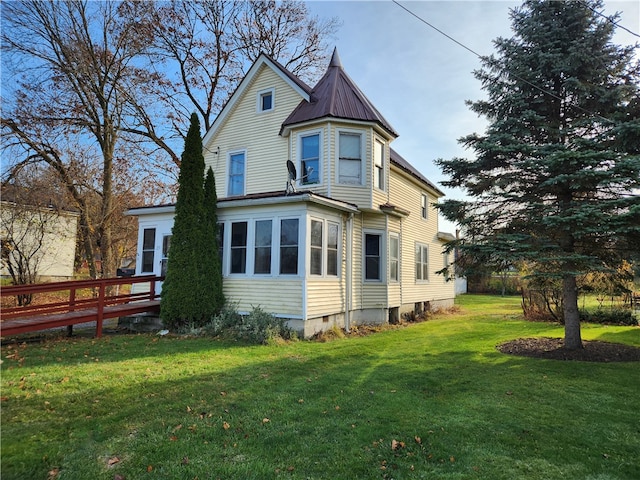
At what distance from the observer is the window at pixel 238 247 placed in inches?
432

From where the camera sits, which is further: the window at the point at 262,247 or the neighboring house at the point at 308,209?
the window at the point at 262,247

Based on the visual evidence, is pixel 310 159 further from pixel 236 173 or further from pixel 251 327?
pixel 251 327

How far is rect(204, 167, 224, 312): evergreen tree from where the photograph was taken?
10492mm

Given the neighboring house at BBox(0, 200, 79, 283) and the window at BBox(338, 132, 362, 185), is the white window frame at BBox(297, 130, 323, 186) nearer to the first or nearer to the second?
the window at BBox(338, 132, 362, 185)

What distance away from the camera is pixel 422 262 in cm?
1758

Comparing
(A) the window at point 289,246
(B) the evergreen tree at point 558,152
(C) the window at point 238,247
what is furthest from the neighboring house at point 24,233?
(B) the evergreen tree at point 558,152

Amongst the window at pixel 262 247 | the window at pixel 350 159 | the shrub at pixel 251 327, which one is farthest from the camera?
the window at pixel 350 159

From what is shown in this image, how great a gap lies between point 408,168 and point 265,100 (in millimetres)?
6918

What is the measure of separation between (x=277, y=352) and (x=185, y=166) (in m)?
5.95

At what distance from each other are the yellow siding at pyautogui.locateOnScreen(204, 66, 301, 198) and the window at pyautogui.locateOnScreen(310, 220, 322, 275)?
326 centimetres

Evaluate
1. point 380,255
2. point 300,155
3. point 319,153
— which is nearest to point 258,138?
point 300,155

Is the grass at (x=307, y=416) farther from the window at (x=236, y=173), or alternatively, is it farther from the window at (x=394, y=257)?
Result: the window at (x=236, y=173)

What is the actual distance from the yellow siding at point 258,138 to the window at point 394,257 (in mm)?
4504

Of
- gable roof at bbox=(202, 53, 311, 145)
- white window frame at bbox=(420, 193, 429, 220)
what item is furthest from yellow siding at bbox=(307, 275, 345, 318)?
white window frame at bbox=(420, 193, 429, 220)
